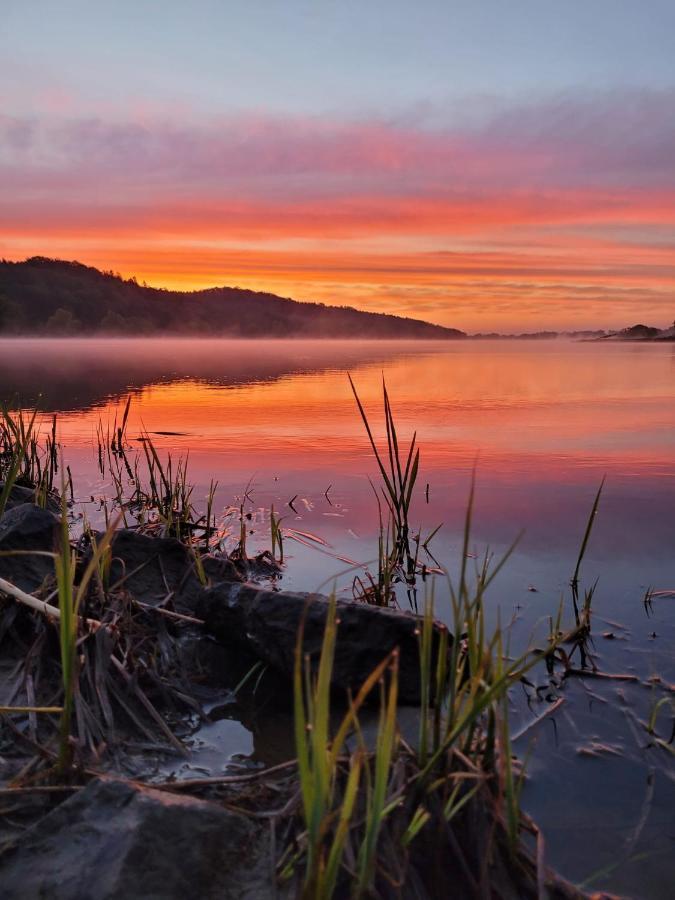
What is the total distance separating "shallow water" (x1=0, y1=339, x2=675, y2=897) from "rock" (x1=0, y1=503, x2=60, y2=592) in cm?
155

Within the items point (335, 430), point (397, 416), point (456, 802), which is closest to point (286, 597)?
point (456, 802)

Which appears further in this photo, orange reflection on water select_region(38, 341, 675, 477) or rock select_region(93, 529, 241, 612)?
orange reflection on water select_region(38, 341, 675, 477)

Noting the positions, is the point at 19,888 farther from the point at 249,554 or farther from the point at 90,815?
the point at 249,554

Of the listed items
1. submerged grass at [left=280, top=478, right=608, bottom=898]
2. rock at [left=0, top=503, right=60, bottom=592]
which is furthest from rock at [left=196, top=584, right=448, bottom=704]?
rock at [left=0, top=503, right=60, bottom=592]

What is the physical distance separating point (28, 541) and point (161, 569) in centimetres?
84

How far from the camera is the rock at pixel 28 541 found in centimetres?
434

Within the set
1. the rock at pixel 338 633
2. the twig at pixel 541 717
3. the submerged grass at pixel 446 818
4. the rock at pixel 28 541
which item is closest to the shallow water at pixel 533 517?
the twig at pixel 541 717

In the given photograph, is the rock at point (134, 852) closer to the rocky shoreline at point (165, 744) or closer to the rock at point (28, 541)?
the rocky shoreline at point (165, 744)

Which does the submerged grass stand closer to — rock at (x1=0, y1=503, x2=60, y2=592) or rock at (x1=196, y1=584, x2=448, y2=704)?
rock at (x1=196, y1=584, x2=448, y2=704)

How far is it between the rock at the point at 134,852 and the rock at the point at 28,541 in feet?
7.01

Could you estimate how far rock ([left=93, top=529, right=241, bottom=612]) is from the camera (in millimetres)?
4699

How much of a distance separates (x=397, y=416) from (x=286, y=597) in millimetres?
15689

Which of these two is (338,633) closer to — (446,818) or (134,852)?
(446,818)

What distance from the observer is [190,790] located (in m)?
2.73
